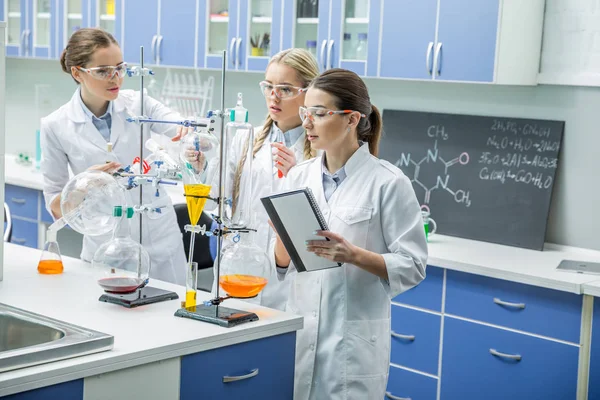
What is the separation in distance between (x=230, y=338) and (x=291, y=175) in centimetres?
63

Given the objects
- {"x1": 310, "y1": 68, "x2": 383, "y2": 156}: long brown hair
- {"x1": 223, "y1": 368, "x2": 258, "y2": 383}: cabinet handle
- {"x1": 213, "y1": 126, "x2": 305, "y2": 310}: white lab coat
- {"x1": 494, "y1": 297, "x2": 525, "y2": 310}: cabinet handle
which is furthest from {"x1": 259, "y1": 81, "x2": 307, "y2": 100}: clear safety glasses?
{"x1": 494, "y1": 297, "x2": 525, "y2": 310}: cabinet handle

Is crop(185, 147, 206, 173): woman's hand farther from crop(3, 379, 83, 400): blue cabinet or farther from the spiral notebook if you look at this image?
crop(3, 379, 83, 400): blue cabinet

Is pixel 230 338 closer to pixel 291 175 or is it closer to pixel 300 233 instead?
pixel 300 233

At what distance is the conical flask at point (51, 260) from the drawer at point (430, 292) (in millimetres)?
1536

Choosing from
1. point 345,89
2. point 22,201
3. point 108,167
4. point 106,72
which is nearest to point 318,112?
point 345,89

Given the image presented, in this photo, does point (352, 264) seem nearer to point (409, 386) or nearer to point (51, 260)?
point (51, 260)

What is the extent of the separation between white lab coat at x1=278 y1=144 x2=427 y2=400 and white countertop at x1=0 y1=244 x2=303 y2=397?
0.16m

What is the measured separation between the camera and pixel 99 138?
3.04 metres

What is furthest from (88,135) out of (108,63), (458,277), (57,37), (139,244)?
(57,37)

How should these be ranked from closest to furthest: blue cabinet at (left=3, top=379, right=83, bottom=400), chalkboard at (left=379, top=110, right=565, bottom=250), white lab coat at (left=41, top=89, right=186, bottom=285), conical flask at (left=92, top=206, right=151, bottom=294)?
blue cabinet at (left=3, top=379, right=83, bottom=400), conical flask at (left=92, top=206, right=151, bottom=294), white lab coat at (left=41, top=89, right=186, bottom=285), chalkboard at (left=379, top=110, right=565, bottom=250)

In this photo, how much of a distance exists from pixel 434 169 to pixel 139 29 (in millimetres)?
1858

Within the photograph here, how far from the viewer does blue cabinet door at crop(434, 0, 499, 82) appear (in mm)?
3416

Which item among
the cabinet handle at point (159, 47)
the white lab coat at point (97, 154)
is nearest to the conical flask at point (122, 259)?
the white lab coat at point (97, 154)

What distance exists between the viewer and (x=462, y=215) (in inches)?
154
